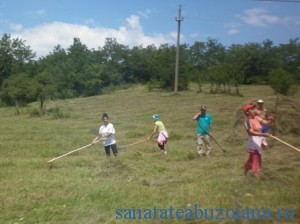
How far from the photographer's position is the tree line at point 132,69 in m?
44.0

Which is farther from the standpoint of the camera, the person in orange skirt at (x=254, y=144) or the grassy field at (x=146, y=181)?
the person in orange skirt at (x=254, y=144)

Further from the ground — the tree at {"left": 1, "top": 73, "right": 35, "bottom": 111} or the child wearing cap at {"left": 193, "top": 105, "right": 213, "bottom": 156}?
the child wearing cap at {"left": 193, "top": 105, "right": 213, "bottom": 156}

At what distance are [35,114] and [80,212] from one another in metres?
32.3

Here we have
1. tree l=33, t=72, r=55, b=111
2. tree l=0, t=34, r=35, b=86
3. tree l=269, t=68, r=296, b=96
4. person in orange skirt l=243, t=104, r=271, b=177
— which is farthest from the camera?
tree l=0, t=34, r=35, b=86

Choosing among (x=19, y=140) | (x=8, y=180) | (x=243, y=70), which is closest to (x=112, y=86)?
(x=243, y=70)

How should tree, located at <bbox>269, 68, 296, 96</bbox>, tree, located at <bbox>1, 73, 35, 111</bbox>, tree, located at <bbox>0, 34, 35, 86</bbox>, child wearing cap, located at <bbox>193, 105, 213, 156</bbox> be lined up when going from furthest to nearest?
tree, located at <bbox>0, 34, 35, 86</bbox> < tree, located at <bbox>1, 73, 35, 111</bbox> < tree, located at <bbox>269, 68, 296, 96</bbox> < child wearing cap, located at <bbox>193, 105, 213, 156</bbox>

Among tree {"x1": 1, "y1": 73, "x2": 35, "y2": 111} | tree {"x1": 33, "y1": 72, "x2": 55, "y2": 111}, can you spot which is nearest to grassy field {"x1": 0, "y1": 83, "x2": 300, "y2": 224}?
tree {"x1": 33, "y1": 72, "x2": 55, "y2": 111}

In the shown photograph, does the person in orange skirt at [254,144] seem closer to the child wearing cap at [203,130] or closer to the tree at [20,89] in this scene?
the child wearing cap at [203,130]

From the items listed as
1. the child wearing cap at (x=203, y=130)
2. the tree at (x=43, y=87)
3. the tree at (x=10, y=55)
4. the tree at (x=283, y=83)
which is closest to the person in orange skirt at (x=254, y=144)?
the child wearing cap at (x=203, y=130)

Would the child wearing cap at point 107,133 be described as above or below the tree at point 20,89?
above

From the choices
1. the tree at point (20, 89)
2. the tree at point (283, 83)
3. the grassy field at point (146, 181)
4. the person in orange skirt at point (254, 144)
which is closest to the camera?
the grassy field at point (146, 181)

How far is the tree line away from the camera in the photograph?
4397 cm

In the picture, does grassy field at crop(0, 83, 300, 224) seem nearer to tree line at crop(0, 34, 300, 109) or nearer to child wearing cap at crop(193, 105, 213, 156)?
child wearing cap at crop(193, 105, 213, 156)

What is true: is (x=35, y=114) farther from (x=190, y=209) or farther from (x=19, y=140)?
(x=190, y=209)
